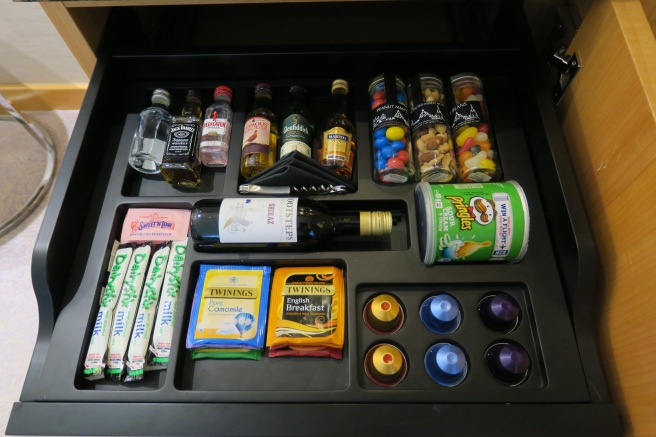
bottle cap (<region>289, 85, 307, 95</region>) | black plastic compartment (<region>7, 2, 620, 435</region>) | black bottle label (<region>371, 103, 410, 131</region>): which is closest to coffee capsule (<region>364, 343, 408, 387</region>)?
black plastic compartment (<region>7, 2, 620, 435</region>)

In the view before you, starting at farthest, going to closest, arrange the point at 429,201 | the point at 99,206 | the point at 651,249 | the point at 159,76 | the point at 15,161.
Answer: the point at 15,161, the point at 159,76, the point at 99,206, the point at 429,201, the point at 651,249

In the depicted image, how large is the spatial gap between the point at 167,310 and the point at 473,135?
66 cm

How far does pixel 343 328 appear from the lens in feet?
2.48

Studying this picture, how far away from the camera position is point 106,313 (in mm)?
771

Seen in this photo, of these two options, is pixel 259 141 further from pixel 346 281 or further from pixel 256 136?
pixel 346 281

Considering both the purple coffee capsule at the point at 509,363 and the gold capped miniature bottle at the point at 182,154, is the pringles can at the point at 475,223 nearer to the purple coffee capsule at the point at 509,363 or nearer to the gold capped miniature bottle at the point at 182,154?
the purple coffee capsule at the point at 509,363

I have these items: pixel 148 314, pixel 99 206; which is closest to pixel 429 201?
pixel 148 314

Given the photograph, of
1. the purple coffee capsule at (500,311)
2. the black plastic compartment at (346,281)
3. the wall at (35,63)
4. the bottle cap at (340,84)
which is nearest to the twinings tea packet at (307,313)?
the black plastic compartment at (346,281)

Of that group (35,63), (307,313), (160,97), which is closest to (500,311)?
(307,313)

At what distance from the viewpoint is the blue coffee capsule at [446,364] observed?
2.28ft

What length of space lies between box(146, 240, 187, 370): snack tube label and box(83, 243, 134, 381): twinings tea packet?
76mm

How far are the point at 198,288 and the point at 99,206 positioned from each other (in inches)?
10.8

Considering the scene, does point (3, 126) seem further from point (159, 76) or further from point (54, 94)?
point (159, 76)

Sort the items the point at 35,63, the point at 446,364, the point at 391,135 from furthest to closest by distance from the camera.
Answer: the point at 35,63
the point at 391,135
the point at 446,364
